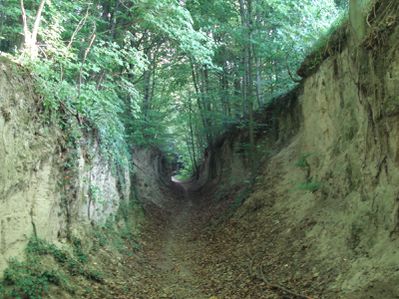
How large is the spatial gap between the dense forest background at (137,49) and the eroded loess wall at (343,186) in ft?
7.17

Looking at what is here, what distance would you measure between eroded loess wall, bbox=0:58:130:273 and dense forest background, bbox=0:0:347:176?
540 millimetres

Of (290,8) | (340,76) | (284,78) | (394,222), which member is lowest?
(394,222)

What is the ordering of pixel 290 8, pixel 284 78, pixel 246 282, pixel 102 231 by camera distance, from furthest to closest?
pixel 284 78
pixel 290 8
pixel 102 231
pixel 246 282

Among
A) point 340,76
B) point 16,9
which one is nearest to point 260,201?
point 340,76

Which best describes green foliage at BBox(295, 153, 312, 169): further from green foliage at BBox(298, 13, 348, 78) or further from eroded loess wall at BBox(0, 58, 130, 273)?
eroded loess wall at BBox(0, 58, 130, 273)

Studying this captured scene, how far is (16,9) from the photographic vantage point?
10805 mm

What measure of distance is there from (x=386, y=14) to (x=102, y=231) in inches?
331

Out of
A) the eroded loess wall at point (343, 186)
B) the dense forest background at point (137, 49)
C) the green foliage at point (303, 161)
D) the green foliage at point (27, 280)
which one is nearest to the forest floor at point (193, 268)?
the eroded loess wall at point (343, 186)

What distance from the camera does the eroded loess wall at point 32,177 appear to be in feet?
21.5

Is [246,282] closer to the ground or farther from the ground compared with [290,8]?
closer to the ground

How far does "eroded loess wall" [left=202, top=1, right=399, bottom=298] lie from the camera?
6.29m

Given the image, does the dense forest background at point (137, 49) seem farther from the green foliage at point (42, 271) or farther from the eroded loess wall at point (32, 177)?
the green foliage at point (42, 271)

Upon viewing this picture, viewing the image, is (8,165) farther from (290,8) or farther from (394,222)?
(290,8)

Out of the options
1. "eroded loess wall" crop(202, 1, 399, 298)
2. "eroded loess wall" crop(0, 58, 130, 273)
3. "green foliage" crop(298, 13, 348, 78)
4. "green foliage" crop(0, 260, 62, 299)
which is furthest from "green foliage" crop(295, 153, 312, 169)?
"green foliage" crop(0, 260, 62, 299)
